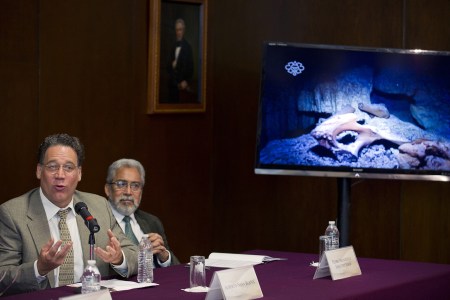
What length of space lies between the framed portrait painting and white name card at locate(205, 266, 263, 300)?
3.11 m

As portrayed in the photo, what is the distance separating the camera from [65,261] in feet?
15.1

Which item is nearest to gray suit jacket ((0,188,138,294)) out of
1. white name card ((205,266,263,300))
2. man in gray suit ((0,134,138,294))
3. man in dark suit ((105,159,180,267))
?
man in gray suit ((0,134,138,294))

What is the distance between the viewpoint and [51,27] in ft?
20.1

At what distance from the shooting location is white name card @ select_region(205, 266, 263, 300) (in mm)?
3826

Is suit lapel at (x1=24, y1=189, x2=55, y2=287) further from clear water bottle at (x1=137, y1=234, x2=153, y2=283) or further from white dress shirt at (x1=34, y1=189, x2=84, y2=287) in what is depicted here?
clear water bottle at (x1=137, y1=234, x2=153, y2=283)

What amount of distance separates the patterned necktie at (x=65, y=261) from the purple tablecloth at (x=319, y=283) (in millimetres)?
408

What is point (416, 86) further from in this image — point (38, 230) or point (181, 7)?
point (38, 230)

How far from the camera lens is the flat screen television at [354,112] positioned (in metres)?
6.08

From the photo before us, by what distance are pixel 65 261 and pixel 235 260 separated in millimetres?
891

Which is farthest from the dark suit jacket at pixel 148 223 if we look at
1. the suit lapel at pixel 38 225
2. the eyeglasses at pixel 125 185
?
the suit lapel at pixel 38 225

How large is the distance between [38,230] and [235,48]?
3.26 m

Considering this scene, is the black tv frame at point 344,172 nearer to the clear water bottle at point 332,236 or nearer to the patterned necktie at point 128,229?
the clear water bottle at point 332,236

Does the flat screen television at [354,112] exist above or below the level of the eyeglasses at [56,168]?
above

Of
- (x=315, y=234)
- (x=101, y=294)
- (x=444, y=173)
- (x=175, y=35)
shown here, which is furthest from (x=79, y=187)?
(x=101, y=294)
